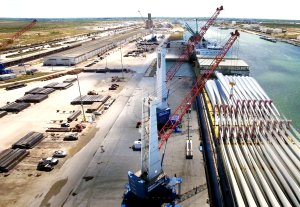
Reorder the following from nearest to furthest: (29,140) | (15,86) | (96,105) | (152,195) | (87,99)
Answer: (152,195) < (29,140) < (96,105) < (87,99) < (15,86)

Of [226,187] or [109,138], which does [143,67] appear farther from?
[226,187]

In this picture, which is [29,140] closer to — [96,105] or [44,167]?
[44,167]

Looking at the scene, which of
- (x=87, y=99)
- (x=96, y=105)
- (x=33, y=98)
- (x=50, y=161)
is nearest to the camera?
(x=50, y=161)

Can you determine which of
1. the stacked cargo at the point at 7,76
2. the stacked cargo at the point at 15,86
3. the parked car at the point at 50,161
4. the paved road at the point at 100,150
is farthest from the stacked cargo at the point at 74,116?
the stacked cargo at the point at 7,76

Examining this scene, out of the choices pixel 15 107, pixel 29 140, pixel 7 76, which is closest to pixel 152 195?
pixel 29 140

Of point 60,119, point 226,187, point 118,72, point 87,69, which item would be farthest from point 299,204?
point 87,69

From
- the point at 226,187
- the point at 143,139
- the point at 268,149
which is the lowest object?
the point at 226,187

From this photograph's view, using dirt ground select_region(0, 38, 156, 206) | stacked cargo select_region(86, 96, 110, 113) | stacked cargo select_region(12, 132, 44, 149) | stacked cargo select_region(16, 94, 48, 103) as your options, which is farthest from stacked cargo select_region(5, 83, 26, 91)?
stacked cargo select_region(12, 132, 44, 149)
